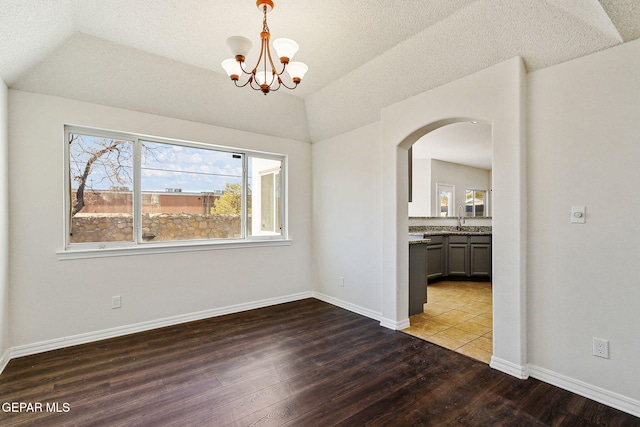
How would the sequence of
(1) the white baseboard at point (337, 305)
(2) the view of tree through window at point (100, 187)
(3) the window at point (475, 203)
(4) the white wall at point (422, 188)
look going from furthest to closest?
(3) the window at point (475, 203) < (4) the white wall at point (422, 188) < (2) the view of tree through window at point (100, 187) < (1) the white baseboard at point (337, 305)

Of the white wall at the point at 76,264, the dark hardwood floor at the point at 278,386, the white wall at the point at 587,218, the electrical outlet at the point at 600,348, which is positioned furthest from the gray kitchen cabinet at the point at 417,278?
the white wall at the point at 76,264

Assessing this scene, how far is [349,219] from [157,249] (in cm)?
238

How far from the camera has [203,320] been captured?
3.65 meters

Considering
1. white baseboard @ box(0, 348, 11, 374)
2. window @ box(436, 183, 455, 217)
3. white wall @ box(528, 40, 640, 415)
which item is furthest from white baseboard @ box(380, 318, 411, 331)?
window @ box(436, 183, 455, 217)

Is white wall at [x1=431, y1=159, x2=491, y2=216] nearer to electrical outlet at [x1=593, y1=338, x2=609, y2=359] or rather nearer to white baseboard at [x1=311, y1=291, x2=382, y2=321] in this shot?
white baseboard at [x1=311, y1=291, x2=382, y2=321]

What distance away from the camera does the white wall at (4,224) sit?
8.11 ft

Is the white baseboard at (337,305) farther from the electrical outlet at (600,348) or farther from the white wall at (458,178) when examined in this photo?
the white wall at (458,178)

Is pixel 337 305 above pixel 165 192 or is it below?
below

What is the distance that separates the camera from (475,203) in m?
8.55

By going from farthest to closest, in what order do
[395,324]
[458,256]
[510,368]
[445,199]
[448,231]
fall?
[445,199] → [448,231] → [458,256] → [395,324] → [510,368]

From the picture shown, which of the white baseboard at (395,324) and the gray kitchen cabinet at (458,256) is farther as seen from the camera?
the gray kitchen cabinet at (458,256)

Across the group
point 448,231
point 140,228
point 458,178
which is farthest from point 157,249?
point 458,178

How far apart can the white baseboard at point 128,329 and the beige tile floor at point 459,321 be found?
197 cm

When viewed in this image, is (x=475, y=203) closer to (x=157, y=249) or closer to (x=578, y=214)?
(x=578, y=214)
